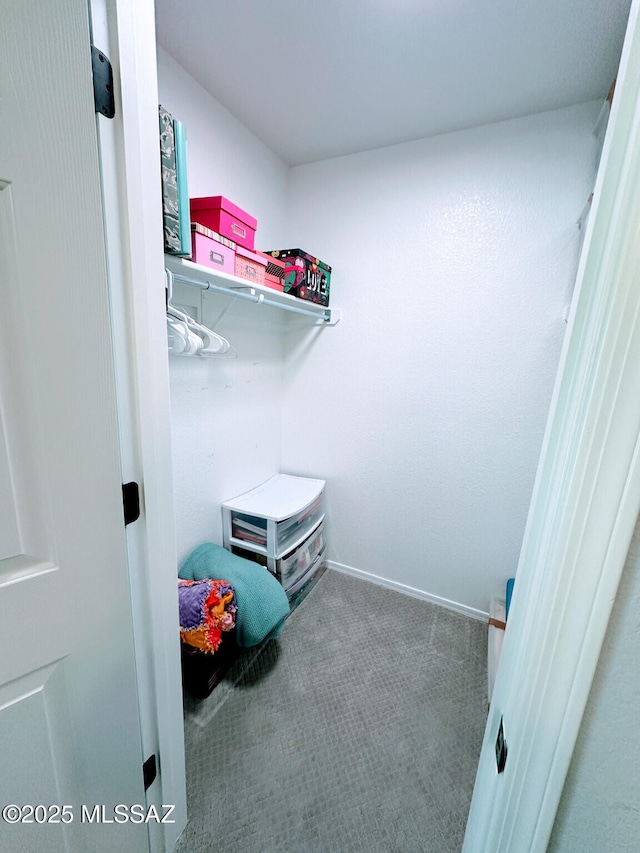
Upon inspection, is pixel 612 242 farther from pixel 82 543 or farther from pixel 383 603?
pixel 383 603

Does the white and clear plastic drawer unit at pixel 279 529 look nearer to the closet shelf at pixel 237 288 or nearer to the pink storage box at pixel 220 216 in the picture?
the closet shelf at pixel 237 288

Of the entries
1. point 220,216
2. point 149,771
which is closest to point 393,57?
point 220,216

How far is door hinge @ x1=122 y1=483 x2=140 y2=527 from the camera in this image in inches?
29.5


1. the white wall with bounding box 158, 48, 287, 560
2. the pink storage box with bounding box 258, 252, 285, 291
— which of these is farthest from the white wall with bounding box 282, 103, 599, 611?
the pink storage box with bounding box 258, 252, 285, 291

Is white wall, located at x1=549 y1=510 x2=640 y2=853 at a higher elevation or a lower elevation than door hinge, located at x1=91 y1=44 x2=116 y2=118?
lower

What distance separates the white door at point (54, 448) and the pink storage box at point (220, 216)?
696 millimetres

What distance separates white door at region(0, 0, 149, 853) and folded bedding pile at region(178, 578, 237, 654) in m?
0.57

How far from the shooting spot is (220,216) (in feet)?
4.18

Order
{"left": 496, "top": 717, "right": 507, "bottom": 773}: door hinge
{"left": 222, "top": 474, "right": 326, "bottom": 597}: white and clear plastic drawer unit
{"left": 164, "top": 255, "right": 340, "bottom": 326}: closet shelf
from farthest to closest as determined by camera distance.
Result: {"left": 222, "top": 474, "right": 326, "bottom": 597}: white and clear plastic drawer unit
{"left": 164, "top": 255, "right": 340, "bottom": 326}: closet shelf
{"left": 496, "top": 717, "right": 507, "bottom": 773}: door hinge

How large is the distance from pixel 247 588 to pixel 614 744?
1356 mm

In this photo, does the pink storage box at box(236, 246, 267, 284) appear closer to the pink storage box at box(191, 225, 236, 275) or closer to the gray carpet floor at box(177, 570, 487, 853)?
the pink storage box at box(191, 225, 236, 275)

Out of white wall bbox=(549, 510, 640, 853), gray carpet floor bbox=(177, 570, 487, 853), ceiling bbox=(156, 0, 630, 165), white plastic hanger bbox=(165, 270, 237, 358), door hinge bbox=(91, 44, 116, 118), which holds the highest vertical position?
ceiling bbox=(156, 0, 630, 165)

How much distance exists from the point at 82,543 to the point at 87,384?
32 cm

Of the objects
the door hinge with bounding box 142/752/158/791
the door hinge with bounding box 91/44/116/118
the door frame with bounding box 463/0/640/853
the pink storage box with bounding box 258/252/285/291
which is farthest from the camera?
the pink storage box with bounding box 258/252/285/291
